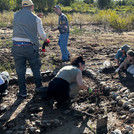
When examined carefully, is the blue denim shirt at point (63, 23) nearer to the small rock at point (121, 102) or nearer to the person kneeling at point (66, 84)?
the person kneeling at point (66, 84)

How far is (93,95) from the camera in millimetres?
4883

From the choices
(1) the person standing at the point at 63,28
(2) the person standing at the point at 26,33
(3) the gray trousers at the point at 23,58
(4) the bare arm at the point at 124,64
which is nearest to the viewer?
(2) the person standing at the point at 26,33

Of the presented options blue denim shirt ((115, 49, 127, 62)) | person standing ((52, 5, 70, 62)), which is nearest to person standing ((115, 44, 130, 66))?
blue denim shirt ((115, 49, 127, 62))

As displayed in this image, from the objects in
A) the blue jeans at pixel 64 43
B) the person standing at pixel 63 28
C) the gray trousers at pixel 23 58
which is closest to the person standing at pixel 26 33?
the gray trousers at pixel 23 58

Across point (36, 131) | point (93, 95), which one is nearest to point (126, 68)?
point (93, 95)

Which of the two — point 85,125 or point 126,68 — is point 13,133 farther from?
point 126,68

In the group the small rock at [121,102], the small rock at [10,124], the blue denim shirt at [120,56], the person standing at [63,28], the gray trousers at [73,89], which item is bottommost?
the small rock at [10,124]

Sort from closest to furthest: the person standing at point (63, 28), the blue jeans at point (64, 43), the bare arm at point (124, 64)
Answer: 1. the bare arm at point (124, 64)
2. the person standing at point (63, 28)
3. the blue jeans at point (64, 43)

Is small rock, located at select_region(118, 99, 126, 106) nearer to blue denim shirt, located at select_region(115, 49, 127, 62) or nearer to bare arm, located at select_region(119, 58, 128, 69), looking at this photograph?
bare arm, located at select_region(119, 58, 128, 69)

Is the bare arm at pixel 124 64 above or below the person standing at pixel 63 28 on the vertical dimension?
below

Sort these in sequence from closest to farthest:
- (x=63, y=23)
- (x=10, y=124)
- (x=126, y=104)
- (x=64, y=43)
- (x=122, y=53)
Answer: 1. (x=10, y=124)
2. (x=126, y=104)
3. (x=122, y=53)
4. (x=63, y=23)
5. (x=64, y=43)

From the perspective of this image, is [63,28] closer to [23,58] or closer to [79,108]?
[23,58]

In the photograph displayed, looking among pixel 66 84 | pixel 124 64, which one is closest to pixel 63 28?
pixel 124 64

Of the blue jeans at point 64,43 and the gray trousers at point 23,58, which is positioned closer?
the gray trousers at point 23,58
